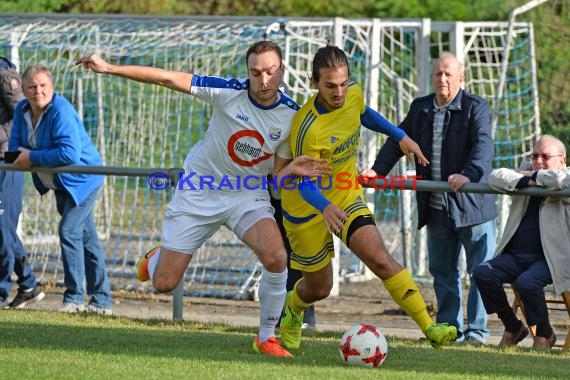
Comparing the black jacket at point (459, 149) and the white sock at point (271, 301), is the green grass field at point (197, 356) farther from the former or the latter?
the black jacket at point (459, 149)

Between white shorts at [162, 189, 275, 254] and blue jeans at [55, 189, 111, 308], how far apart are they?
238 centimetres

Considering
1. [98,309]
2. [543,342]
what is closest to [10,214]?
[98,309]

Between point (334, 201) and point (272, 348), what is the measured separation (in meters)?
1.02

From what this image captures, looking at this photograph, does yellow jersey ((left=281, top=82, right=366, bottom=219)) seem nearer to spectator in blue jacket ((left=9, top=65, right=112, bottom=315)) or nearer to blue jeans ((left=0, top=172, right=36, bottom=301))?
spectator in blue jacket ((left=9, top=65, right=112, bottom=315))

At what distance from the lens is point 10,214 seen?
35.7 ft

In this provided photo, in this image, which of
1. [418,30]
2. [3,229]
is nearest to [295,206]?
[3,229]

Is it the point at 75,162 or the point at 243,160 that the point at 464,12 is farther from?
the point at 243,160

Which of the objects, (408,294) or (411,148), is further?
(411,148)

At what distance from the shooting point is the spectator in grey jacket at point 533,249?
8602 mm

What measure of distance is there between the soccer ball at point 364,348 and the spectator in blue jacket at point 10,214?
14.1 feet

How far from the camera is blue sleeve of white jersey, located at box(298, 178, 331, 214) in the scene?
24.1 ft

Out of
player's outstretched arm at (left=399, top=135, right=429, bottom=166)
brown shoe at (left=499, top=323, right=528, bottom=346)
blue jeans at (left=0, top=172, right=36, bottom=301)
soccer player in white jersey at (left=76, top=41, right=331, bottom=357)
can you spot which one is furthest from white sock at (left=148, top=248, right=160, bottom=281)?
blue jeans at (left=0, top=172, right=36, bottom=301)

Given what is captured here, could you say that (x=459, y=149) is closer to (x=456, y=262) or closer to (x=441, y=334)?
(x=456, y=262)

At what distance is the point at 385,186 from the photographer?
8.97 metres
